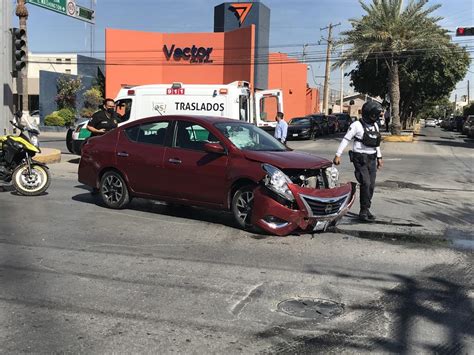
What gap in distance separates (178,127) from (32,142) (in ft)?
12.5

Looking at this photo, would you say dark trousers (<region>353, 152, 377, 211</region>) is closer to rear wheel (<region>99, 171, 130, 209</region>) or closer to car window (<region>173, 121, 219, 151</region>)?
car window (<region>173, 121, 219, 151</region>)

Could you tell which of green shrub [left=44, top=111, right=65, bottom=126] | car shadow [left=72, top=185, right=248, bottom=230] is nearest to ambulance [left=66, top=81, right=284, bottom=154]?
car shadow [left=72, top=185, right=248, bottom=230]

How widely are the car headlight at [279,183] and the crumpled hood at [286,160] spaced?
0.15m

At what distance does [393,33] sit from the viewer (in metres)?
28.2

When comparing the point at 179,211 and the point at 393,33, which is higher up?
the point at 393,33

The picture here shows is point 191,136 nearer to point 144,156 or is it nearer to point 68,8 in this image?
point 144,156

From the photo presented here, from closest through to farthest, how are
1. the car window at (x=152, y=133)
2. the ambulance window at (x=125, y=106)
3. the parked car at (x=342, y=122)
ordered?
1. the car window at (x=152, y=133)
2. the ambulance window at (x=125, y=106)
3. the parked car at (x=342, y=122)

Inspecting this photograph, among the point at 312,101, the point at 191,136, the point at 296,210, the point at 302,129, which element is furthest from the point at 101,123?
the point at 312,101

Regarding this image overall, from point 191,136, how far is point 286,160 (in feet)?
5.41

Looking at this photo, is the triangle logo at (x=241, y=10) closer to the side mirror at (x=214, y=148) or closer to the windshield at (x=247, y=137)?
the windshield at (x=247, y=137)

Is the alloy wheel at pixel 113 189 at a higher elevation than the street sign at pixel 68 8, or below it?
below

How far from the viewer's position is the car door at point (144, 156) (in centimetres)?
826

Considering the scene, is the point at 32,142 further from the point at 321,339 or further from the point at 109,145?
the point at 321,339

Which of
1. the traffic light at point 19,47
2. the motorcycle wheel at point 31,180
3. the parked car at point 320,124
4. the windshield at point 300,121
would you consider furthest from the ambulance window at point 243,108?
the parked car at point 320,124
